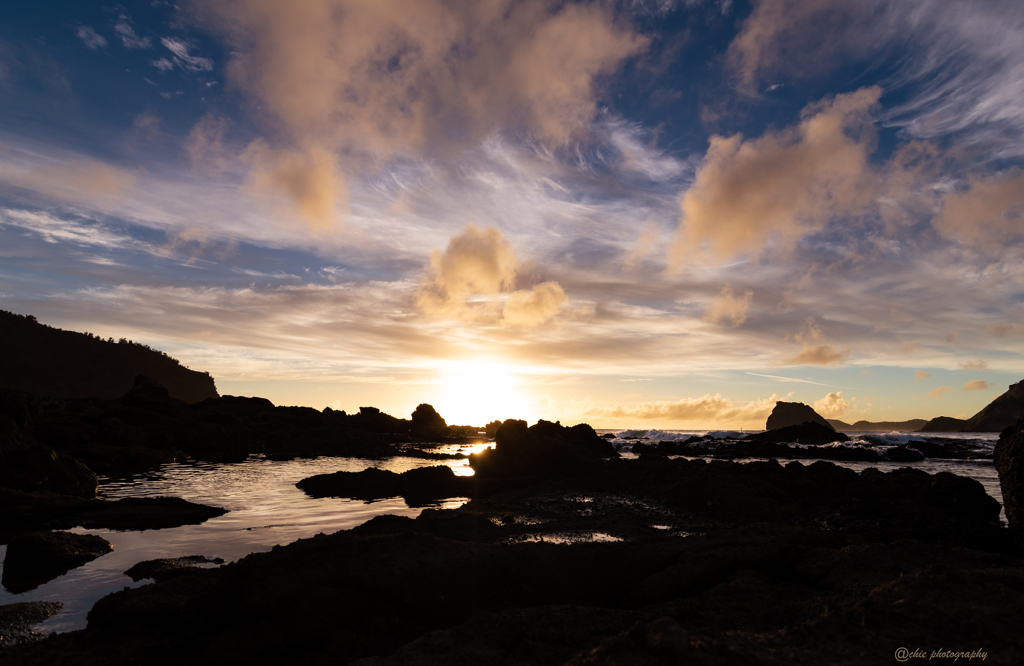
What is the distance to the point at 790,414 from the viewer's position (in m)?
176

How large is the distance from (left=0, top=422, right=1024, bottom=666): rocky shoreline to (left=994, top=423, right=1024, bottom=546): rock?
7 cm

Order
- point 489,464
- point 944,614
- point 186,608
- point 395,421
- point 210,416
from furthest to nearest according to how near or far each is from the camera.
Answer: point 395,421
point 210,416
point 489,464
point 186,608
point 944,614

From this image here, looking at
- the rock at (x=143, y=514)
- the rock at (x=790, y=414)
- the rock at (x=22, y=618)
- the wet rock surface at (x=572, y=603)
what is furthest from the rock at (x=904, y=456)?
the rock at (x=790, y=414)

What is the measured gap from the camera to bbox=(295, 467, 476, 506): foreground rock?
1731 cm

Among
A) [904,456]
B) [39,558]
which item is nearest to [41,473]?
[39,558]

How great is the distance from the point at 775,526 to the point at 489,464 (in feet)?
50.5

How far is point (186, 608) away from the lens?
5.70 meters

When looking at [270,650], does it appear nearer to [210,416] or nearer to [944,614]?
[944,614]

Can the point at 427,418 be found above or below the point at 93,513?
above

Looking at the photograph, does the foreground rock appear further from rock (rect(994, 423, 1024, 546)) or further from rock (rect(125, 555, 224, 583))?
rock (rect(994, 423, 1024, 546))

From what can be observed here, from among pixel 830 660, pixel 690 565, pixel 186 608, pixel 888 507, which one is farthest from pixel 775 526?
pixel 186 608

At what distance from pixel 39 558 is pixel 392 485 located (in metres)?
10.5

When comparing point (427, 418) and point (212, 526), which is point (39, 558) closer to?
point (212, 526)

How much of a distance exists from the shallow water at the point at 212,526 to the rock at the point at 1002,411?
6268 inches
